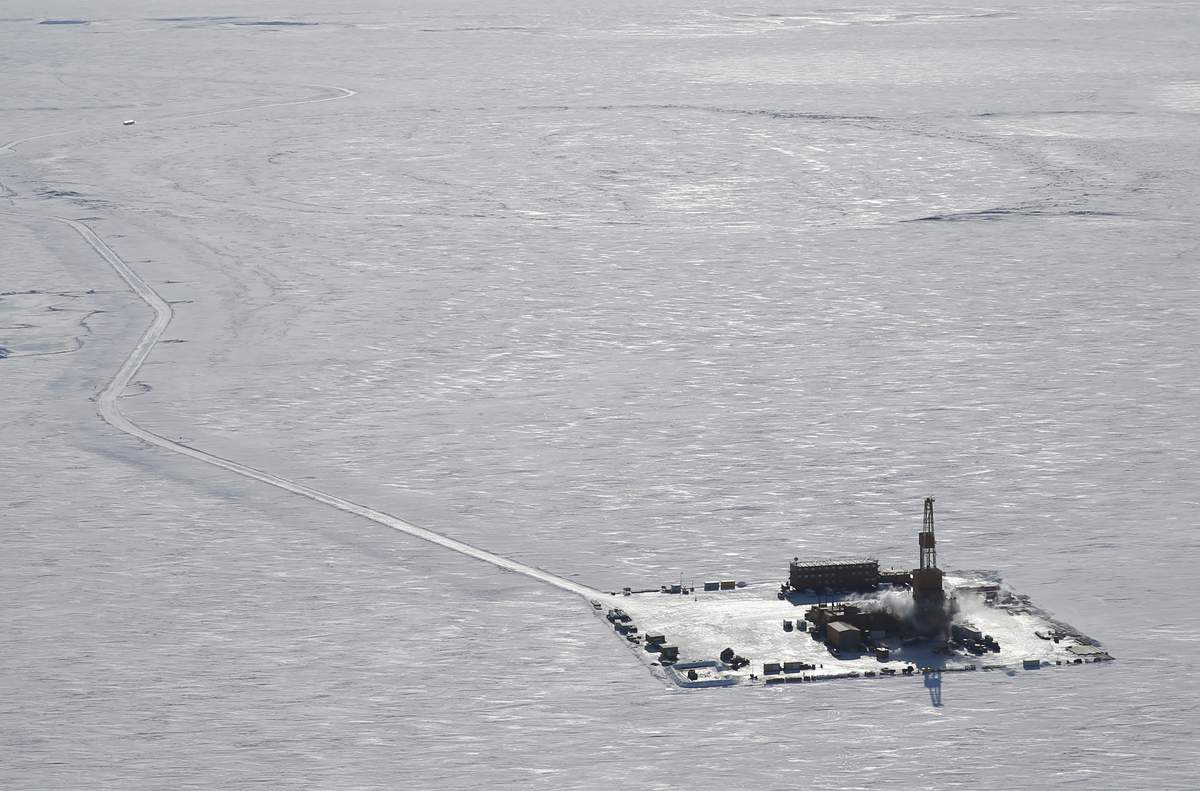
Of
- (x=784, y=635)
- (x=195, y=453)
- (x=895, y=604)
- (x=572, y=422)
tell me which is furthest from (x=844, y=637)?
(x=195, y=453)

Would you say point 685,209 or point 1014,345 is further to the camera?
point 685,209

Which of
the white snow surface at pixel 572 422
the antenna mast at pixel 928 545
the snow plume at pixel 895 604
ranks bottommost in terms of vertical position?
the white snow surface at pixel 572 422

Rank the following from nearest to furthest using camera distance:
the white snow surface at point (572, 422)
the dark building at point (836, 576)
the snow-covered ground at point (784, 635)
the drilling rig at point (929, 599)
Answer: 1. the white snow surface at point (572, 422)
2. the snow-covered ground at point (784, 635)
3. the drilling rig at point (929, 599)
4. the dark building at point (836, 576)

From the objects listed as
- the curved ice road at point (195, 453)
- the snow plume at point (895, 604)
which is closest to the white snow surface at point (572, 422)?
the curved ice road at point (195, 453)

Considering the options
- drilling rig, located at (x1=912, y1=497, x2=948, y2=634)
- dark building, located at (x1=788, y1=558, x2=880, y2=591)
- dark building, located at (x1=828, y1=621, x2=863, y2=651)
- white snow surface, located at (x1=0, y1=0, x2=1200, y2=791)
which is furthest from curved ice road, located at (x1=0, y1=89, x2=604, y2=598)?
drilling rig, located at (x1=912, y1=497, x2=948, y2=634)

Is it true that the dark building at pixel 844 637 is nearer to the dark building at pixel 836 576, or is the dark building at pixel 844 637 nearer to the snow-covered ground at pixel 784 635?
the snow-covered ground at pixel 784 635

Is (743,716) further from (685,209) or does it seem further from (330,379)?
(685,209)

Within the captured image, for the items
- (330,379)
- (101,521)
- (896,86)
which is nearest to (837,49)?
(896,86)
